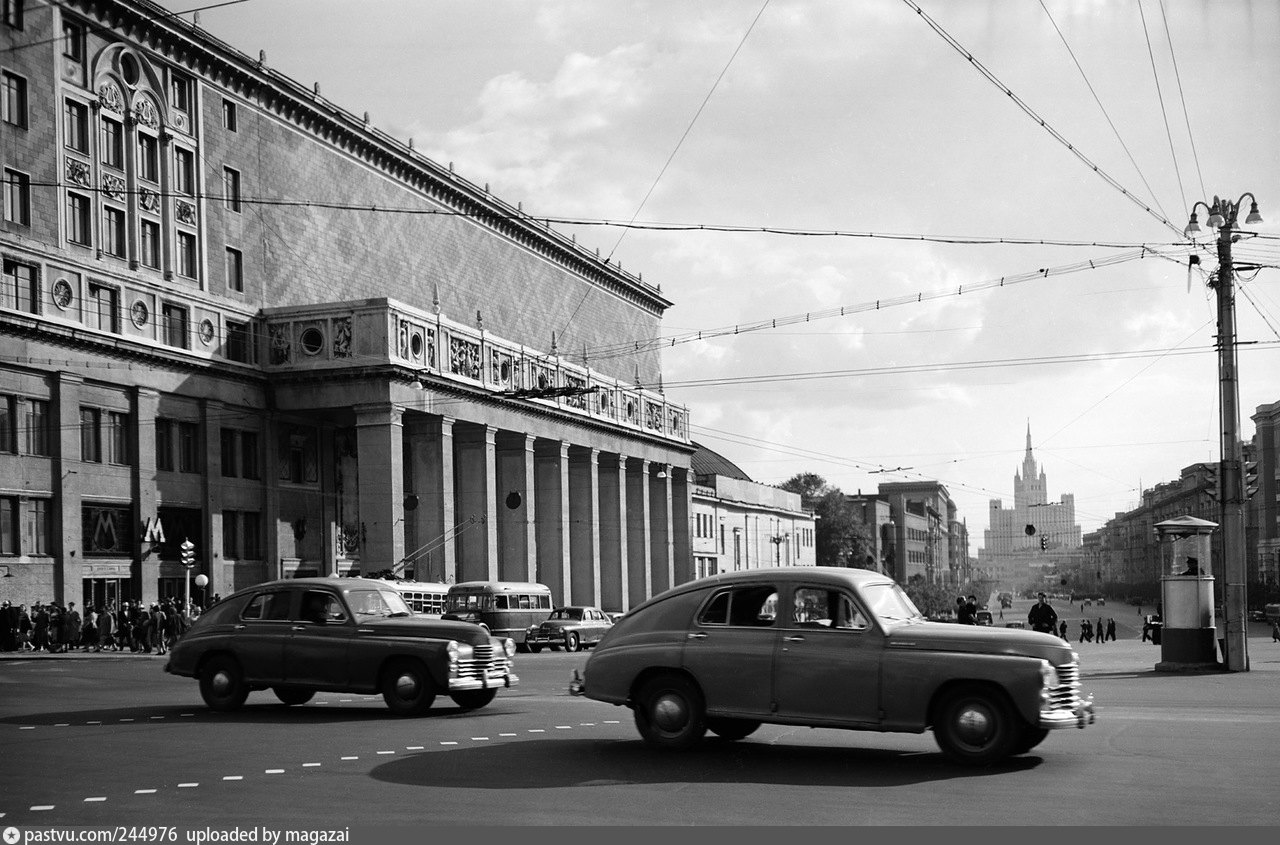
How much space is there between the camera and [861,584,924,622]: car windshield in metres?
A: 15.0

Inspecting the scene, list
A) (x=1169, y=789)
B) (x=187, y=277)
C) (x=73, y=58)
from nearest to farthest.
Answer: (x=1169, y=789) < (x=73, y=58) < (x=187, y=277)

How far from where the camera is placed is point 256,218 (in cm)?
6288

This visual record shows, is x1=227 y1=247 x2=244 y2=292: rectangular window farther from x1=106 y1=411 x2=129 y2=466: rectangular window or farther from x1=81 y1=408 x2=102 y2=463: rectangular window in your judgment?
x1=81 y1=408 x2=102 y2=463: rectangular window

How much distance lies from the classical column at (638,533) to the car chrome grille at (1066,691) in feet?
266

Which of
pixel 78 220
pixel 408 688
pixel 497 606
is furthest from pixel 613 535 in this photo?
pixel 408 688

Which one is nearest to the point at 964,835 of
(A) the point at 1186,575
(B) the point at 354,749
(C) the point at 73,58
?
(B) the point at 354,749

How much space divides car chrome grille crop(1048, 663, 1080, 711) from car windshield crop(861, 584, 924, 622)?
5.68ft

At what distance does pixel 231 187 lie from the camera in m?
61.1

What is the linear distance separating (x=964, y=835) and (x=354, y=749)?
25.5ft

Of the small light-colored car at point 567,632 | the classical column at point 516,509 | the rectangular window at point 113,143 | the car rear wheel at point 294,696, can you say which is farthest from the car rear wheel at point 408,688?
the classical column at point 516,509

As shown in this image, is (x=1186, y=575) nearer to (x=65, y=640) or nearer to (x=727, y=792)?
(x=727, y=792)

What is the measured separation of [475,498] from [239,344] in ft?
51.3

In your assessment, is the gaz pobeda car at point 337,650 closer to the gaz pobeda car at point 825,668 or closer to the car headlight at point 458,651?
Answer: the car headlight at point 458,651

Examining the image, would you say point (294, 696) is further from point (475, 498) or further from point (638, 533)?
point (638, 533)
